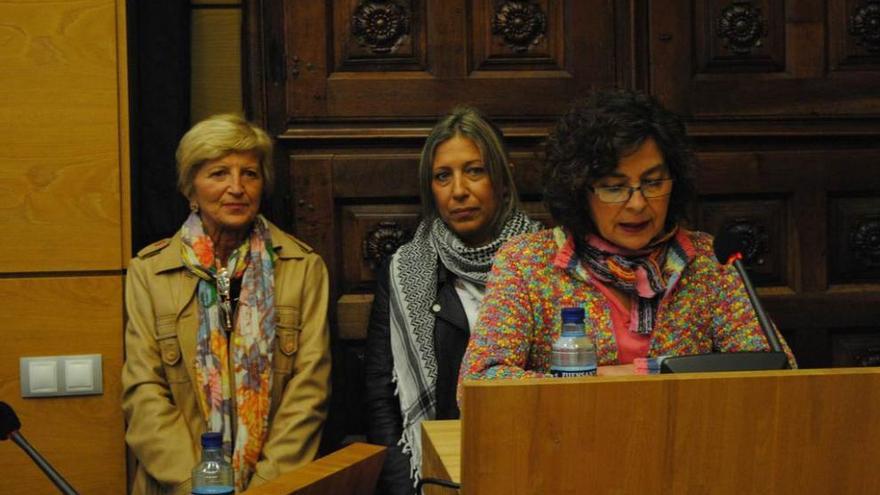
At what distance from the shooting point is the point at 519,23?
2.85 meters

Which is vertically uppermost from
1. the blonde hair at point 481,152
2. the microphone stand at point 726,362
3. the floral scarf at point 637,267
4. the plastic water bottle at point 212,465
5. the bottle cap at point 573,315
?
the blonde hair at point 481,152

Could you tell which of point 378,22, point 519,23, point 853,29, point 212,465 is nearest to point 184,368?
point 212,465

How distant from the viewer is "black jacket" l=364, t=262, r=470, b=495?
2.58 metres

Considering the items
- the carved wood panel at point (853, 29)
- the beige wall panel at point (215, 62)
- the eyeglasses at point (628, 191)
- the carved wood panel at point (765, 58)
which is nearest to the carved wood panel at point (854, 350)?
the carved wood panel at point (765, 58)

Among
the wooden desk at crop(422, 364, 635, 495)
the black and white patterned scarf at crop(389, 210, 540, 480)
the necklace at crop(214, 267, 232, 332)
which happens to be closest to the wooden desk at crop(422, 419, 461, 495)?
the wooden desk at crop(422, 364, 635, 495)

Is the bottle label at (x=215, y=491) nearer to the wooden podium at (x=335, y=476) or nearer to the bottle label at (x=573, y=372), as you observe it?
the wooden podium at (x=335, y=476)

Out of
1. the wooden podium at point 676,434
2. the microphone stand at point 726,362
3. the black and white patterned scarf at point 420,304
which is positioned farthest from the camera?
the black and white patterned scarf at point 420,304

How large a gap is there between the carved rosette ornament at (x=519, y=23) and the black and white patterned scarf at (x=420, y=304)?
1.68 feet

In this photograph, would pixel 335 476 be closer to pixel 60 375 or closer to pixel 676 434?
pixel 676 434

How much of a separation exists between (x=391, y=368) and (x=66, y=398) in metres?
0.79

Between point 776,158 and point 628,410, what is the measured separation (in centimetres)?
191

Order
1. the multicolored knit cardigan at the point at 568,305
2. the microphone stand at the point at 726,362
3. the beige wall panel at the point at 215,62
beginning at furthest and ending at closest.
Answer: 1. the beige wall panel at the point at 215,62
2. the multicolored knit cardigan at the point at 568,305
3. the microphone stand at the point at 726,362

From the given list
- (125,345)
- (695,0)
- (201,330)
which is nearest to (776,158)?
(695,0)

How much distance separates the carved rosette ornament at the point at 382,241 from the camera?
9.39 ft
